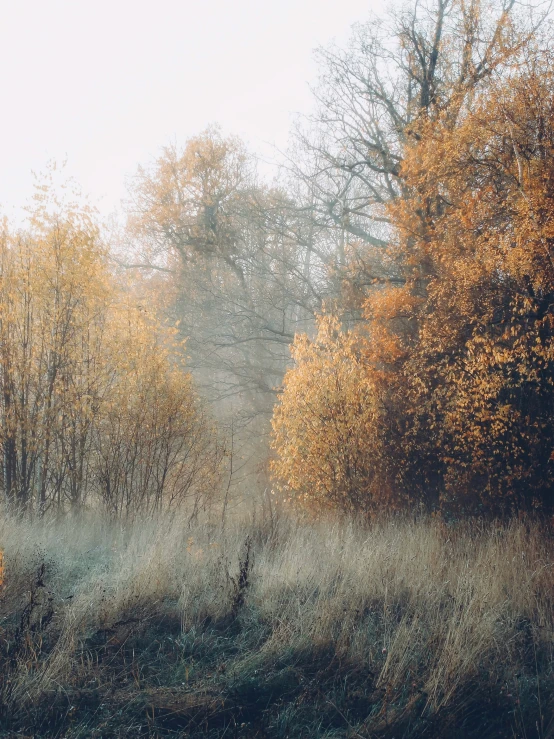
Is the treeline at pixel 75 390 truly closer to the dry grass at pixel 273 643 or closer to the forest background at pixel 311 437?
the forest background at pixel 311 437

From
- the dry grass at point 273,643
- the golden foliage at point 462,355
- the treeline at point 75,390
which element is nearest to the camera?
the dry grass at point 273,643

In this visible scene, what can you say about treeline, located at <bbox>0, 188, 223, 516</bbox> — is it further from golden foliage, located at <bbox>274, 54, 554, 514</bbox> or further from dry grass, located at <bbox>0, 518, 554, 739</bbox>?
dry grass, located at <bbox>0, 518, 554, 739</bbox>

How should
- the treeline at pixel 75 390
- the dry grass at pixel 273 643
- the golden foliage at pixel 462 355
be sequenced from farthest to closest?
the treeline at pixel 75 390, the golden foliage at pixel 462 355, the dry grass at pixel 273 643

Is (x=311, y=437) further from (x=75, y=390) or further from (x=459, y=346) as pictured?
(x=75, y=390)

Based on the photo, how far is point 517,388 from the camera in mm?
10398

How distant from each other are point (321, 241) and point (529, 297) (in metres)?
12.3

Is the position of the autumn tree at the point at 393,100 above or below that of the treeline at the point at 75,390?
above

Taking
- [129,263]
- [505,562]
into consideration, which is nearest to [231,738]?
[505,562]

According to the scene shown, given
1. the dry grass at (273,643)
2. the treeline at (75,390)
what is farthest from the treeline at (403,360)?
the dry grass at (273,643)

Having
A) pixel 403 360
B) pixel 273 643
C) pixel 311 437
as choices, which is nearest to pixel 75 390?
pixel 311 437

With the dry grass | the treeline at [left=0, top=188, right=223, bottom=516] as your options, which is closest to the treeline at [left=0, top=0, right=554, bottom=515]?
the treeline at [left=0, top=188, right=223, bottom=516]

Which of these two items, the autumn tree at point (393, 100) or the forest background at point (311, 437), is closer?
the forest background at point (311, 437)

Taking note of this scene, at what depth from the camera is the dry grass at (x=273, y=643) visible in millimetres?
3949

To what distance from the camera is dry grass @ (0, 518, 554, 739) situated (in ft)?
13.0
